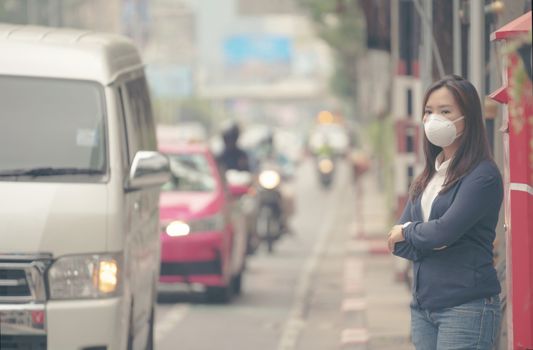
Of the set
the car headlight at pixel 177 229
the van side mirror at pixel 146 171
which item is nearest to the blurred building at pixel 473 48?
the van side mirror at pixel 146 171

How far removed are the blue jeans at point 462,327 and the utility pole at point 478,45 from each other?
9.60 ft

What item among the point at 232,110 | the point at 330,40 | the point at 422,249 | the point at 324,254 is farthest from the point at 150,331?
the point at 232,110

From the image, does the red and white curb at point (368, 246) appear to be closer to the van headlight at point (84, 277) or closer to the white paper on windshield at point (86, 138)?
the white paper on windshield at point (86, 138)

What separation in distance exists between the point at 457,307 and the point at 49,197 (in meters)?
2.46

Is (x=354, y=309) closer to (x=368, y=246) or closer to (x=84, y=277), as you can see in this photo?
(x=84, y=277)

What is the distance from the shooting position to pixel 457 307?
5.90 meters

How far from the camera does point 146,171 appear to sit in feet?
26.2

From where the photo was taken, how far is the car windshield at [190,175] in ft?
48.9

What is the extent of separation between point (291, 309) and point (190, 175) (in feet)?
5.53

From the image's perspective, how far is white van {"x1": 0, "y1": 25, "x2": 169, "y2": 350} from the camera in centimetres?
732

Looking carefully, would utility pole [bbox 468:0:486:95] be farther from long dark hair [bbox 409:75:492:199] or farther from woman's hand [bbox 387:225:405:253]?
woman's hand [bbox 387:225:405:253]

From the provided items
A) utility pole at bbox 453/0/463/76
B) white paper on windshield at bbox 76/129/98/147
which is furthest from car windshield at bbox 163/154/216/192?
white paper on windshield at bbox 76/129/98/147

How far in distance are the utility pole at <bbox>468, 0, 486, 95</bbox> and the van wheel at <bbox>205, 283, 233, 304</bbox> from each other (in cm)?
616

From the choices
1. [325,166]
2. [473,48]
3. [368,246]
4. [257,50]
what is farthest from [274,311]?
[257,50]
